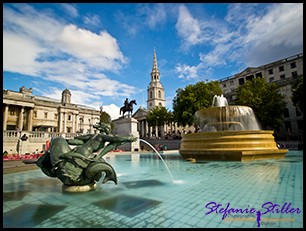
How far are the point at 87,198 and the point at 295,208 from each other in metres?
4.40

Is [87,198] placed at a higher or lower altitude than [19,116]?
lower

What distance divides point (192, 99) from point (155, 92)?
54.4m

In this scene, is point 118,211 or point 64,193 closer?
point 118,211

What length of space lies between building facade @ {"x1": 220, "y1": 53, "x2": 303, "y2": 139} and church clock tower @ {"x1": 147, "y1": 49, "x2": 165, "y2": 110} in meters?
38.1

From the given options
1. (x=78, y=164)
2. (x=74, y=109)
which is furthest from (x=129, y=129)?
(x=74, y=109)

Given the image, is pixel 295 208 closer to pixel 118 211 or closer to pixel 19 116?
pixel 118 211

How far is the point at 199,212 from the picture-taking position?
11.1 ft

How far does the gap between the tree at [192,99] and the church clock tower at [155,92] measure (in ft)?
163

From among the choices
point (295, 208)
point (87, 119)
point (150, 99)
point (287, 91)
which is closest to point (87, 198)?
point (295, 208)

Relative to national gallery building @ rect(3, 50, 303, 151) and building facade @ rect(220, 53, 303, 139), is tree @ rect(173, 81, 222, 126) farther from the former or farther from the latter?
building facade @ rect(220, 53, 303, 139)

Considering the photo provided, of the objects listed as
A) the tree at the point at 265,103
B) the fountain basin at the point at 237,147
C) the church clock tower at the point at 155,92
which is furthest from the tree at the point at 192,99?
the church clock tower at the point at 155,92

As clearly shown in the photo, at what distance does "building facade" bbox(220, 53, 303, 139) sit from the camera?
130ft

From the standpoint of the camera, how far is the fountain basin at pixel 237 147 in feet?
35.2

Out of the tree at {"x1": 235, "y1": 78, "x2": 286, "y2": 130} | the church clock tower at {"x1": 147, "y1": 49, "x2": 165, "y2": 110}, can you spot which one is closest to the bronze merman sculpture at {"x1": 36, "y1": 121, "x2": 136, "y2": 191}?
the tree at {"x1": 235, "y1": 78, "x2": 286, "y2": 130}
